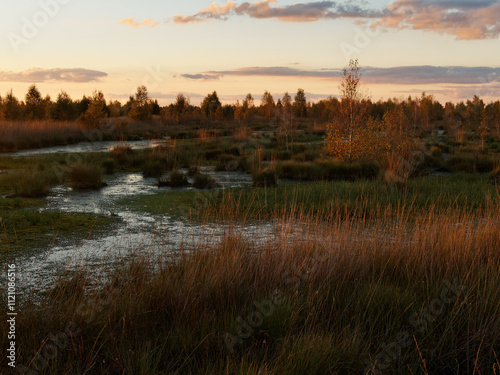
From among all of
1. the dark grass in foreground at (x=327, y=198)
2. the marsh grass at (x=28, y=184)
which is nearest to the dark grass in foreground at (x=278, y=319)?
the dark grass in foreground at (x=327, y=198)

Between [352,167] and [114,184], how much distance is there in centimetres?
874

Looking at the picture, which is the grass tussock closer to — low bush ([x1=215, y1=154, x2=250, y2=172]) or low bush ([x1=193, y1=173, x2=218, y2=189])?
low bush ([x1=193, y1=173, x2=218, y2=189])

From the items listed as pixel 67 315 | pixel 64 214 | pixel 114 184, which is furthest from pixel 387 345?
pixel 114 184

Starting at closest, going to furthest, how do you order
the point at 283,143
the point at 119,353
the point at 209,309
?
the point at 119,353
the point at 209,309
the point at 283,143

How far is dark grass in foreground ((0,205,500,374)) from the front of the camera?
12.0ft

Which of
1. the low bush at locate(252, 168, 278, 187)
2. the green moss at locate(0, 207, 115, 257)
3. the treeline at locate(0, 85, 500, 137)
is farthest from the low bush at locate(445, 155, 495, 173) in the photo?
the green moss at locate(0, 207, 115, 257)

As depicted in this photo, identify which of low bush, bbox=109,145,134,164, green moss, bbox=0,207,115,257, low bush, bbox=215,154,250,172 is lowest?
green moss, bbox=0,207,115,257

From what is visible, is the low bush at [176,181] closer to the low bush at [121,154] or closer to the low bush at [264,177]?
the low bush at [264,177]

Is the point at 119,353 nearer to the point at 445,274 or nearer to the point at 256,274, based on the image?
the point at 256,274

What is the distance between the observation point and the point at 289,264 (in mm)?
5344

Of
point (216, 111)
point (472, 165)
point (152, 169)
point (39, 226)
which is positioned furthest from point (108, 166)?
point (216, 111)

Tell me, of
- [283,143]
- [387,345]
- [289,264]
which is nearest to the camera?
[387,345]

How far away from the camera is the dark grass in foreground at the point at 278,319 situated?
3.66 metres

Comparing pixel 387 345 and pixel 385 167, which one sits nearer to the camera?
pixel 387 345
